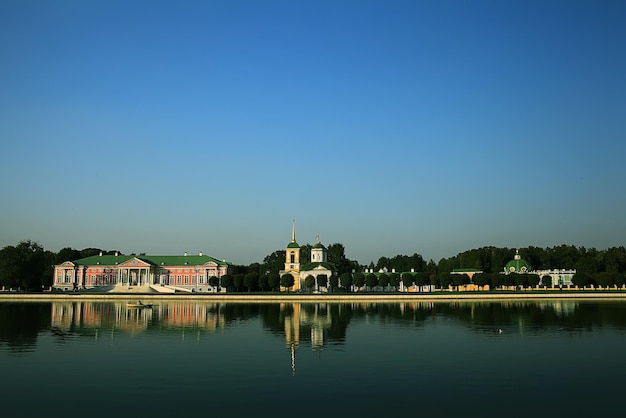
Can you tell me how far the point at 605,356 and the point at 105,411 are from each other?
66.4 feet

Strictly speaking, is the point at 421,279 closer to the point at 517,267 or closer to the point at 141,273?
the point at 517,267

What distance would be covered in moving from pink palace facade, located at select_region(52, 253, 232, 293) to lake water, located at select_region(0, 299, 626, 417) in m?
56.0

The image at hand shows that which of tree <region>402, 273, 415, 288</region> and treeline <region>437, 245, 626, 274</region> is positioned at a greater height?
treeline <region>437, 245, 626, 274</region>

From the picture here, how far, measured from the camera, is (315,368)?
73.8ft

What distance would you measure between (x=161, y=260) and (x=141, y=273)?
4.14 m

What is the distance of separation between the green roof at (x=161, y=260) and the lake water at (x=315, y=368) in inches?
2260

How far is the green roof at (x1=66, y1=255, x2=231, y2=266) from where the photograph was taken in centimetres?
9806

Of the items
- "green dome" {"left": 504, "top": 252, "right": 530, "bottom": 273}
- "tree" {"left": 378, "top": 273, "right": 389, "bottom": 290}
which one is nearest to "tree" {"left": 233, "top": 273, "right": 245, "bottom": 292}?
"tree" {"left": 378, "top": 273, "right": 389, "bottom": 290}

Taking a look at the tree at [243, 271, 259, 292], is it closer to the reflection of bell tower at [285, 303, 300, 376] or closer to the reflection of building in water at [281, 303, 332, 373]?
the reflection of building in water at [281, 303, 332, 373]

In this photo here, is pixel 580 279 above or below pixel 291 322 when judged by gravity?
above

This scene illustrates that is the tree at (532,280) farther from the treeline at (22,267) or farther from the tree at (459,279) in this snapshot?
the treeline at (22,267)

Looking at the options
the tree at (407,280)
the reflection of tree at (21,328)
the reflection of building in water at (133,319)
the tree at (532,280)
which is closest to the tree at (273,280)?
the tree at (407,280)

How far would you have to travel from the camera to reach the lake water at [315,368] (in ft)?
54.6

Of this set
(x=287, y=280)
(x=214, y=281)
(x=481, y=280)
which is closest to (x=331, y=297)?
(x=287, y=280)
